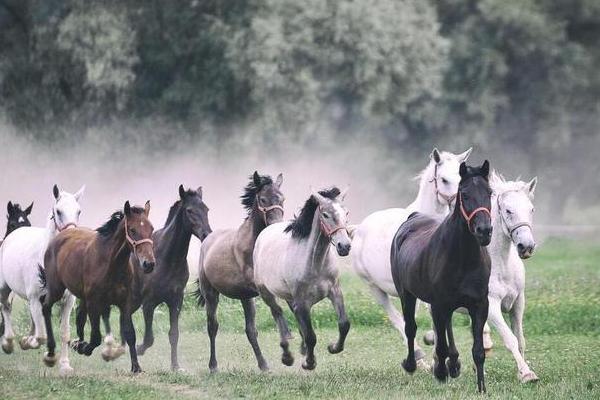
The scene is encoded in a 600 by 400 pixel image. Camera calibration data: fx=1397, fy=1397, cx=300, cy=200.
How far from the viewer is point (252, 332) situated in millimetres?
16141

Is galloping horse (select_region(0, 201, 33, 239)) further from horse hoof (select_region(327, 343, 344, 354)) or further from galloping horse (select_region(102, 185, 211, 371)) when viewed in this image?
horse hoof (select_region(327, 343, 344, 354))

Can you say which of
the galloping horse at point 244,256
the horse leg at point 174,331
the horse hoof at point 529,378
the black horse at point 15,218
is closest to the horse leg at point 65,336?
the horse leg at point 174,331

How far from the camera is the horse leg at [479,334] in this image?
490 inches

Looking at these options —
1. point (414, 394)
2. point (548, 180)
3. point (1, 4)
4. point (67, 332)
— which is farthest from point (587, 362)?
point (548, 180)

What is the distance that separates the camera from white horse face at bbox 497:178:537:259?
1305cm

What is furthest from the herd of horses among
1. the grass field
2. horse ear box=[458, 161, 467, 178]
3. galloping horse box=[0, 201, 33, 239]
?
galloping horse box=[0, 201, 33, 239]

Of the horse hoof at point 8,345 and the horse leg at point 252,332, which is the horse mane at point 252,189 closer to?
the horse leg at point 252,332

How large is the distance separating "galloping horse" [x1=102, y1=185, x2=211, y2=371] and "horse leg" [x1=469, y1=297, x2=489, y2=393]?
4.55m

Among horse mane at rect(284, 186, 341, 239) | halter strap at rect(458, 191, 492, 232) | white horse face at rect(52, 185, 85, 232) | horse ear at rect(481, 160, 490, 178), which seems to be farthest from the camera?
white horse face at rect(52, 185, 85, 232)

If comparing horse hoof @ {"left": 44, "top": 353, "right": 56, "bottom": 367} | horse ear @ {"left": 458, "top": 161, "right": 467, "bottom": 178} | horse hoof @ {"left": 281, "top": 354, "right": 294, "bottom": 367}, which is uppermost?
horse ear @ {"left": 458, "top": 161, "right": 467, "bottom": 178}

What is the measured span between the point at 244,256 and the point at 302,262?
183 centimetres

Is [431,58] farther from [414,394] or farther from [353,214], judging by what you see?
[414,394]

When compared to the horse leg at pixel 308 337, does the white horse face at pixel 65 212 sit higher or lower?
higher

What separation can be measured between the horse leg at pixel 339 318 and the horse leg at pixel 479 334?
187 cm
